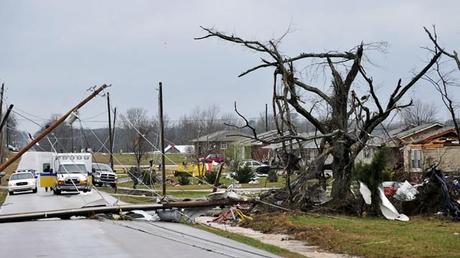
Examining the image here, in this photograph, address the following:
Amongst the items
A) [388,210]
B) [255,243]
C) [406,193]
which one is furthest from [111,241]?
[406,193]

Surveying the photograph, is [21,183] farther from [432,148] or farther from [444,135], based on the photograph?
[444,135]

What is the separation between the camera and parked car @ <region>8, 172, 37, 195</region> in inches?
1874

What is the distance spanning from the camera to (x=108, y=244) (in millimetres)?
14875

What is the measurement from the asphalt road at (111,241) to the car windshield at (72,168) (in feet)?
74.9

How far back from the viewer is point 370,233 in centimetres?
1848

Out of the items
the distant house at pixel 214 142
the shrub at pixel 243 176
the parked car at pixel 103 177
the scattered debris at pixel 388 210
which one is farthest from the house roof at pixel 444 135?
the distant house at pixel 214 142

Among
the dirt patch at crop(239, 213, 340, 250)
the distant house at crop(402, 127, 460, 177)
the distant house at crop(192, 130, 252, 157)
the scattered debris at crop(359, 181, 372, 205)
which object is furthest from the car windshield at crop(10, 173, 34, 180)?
the distant house at crop(192, 130, 252, 157)

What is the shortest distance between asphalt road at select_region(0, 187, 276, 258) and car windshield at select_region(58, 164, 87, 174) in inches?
899

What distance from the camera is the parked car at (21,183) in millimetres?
47594

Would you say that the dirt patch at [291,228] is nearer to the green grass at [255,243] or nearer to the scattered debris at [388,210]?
the green grass at [255,243]

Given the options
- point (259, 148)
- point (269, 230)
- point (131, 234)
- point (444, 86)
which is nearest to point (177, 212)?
point (269, 230)

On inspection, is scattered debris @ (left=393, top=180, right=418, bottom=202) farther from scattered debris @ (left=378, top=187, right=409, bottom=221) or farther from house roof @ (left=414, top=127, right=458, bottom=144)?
house roof @ (left=414, top=127, right=458, bottom=144)

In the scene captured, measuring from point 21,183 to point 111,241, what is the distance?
34584mm

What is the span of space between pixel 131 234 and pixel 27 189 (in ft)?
110
